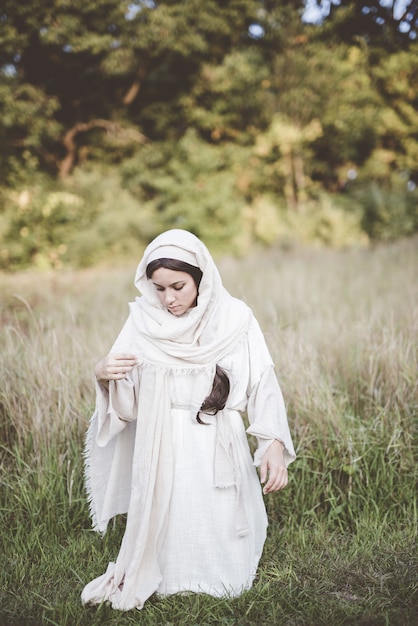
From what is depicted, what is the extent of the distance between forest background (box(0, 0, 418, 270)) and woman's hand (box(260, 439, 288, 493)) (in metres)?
11.6

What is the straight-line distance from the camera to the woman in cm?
217

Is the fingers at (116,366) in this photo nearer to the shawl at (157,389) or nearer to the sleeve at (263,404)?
the shawl at (157,389)

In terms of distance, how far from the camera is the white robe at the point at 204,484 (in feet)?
7.27

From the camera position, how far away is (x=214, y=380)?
2.22m

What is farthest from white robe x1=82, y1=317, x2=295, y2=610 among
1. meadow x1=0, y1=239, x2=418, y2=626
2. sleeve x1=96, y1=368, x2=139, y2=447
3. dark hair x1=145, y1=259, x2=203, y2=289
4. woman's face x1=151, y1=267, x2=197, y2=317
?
dark hair x1=145, y1=259, x2=203, y2=289

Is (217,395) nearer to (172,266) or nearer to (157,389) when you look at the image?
(157,389)

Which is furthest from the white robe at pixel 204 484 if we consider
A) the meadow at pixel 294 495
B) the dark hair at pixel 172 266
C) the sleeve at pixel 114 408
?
the dark hair at pixel 172 266

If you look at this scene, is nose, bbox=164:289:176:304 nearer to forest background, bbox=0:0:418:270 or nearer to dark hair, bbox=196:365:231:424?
dark hair, bbox=196:365:231:424

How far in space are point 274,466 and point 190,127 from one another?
53.7ft

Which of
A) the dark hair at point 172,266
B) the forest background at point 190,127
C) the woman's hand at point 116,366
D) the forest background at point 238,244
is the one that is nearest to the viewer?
the woman's hand at point 116,366

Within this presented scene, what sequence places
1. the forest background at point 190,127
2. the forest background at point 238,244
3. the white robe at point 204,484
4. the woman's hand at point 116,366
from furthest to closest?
the forest background at point 190,127
the forest background at point 238,244
the white robe at point 204,484
the woman's hand at point 116,366

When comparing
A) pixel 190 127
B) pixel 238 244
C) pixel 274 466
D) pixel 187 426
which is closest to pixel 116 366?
pixel 187 426

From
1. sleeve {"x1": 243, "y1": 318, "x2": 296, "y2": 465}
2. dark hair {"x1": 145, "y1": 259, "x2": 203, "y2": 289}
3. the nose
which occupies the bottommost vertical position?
sleeve {"x1": 243, "y1": 318, "x2": 296, "y2": 465}

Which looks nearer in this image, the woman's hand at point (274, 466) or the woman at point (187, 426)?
Answer: the woman's hand at point (274, 466)
